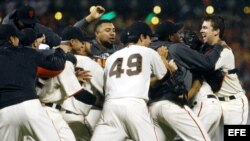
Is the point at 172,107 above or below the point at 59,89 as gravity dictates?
below

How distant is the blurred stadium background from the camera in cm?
1493

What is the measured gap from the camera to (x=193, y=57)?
9.04 metres

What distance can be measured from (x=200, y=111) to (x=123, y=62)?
144 centimetres

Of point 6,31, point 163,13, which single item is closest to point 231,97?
point 6,31

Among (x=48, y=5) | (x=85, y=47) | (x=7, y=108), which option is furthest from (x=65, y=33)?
(x=48, y=5)

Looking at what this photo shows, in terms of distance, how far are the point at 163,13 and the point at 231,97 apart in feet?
18.4

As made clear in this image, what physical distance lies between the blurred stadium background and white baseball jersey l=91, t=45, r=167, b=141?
6.06 m

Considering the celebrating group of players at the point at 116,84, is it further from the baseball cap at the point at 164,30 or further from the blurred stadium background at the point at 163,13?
the blurred stadium background at the point at 163,13

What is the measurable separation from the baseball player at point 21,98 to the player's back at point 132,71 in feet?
2.59

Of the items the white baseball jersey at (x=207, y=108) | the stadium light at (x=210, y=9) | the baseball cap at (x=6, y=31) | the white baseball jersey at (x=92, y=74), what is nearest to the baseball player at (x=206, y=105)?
the white baseball jersey at (x=207, y=108)

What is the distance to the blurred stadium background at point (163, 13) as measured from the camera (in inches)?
588

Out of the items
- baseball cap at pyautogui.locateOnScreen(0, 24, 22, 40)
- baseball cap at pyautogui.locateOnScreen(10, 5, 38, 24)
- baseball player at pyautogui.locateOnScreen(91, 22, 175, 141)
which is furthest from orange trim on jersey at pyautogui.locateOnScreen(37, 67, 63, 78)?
baseball cap at pyautogui.locateOnScreen(10, 5, 38, 24)

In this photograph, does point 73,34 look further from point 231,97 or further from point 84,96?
point 231,97

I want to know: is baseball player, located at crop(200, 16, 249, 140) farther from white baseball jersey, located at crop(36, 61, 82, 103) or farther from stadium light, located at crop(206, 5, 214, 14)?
stadium light, located at crop(206, 5, 214, 14)
